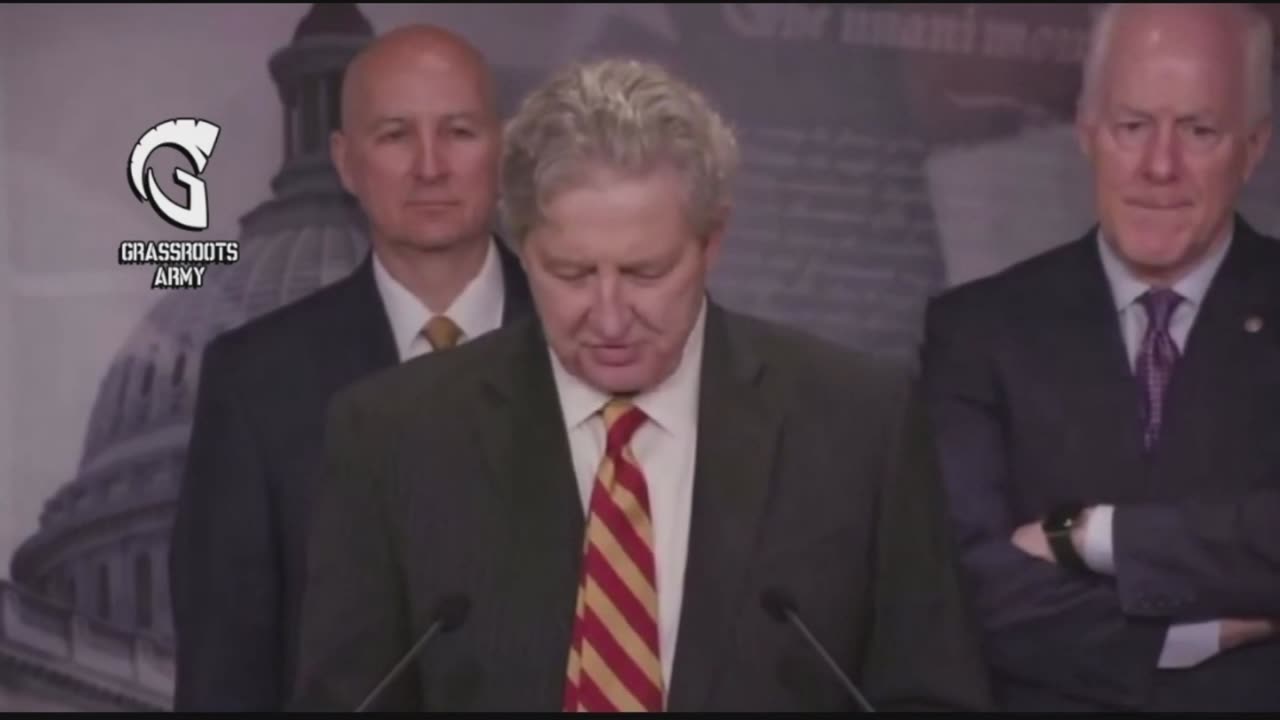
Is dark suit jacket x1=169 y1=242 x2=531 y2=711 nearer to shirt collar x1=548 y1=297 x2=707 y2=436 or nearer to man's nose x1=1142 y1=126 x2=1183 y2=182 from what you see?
shirt collar x1=548 y1=297 x2=707 y2=436

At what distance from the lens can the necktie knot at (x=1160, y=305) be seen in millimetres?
2938

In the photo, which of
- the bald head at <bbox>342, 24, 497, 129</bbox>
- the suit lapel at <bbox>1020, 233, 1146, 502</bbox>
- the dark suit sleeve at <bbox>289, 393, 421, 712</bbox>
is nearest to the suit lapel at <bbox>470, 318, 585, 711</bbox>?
the dark suit sleeve at <bbox>289, 393, 421, 712</bbox>

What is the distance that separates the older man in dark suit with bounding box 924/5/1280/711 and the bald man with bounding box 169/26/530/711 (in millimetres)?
705

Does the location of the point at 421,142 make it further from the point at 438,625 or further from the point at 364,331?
the point at 438,625

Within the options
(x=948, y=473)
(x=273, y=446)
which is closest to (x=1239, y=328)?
(x=948, y=473)

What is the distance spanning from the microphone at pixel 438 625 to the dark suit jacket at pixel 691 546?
0.05ft

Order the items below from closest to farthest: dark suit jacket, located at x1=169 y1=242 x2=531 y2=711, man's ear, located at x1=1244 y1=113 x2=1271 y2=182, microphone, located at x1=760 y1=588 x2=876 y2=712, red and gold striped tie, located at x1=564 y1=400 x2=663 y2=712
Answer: microphone, located at x1=760 y1=588 x2=876 y2=712
red and gold striped tie, located at x1=564 y1=400 x2=663 y2=712
dark suit jacket, located at x1=169 y1=242 x2=531 y2=711
man's ear, located at x1=1244 y1=113 x2=1271 y2=182

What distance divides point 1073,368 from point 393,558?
109cm

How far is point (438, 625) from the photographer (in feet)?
7.58

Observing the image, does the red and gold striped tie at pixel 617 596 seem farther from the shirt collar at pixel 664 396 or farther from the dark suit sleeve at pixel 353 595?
the dark suit sleeve at pixel 353 595

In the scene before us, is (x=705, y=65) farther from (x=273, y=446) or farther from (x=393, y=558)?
(x=393, y=558)

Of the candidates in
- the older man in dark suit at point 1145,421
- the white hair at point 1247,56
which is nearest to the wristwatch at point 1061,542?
the older man in dark suit at point 1145,421

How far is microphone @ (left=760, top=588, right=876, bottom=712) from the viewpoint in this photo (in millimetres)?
2256

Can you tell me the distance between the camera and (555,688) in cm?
238
